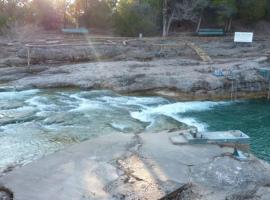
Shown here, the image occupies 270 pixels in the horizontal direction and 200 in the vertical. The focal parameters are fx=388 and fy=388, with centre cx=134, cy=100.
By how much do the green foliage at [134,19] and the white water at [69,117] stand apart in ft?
54.7

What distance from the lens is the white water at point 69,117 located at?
532 inches

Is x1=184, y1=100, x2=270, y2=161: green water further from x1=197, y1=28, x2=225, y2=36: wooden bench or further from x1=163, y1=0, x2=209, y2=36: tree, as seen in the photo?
x1=163, y1=0, x2=209, y2=36: tree

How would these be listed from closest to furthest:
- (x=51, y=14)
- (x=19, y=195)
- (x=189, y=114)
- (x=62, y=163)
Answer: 1. (x=19, y=195)
2. (x=62, y=163)
3. (x=189, y=114)
4. (x=51, y=14)

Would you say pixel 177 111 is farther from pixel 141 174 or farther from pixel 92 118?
pixel 141 174

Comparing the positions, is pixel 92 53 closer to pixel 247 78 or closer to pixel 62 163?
pixel 247 78

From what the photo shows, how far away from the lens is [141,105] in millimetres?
20281

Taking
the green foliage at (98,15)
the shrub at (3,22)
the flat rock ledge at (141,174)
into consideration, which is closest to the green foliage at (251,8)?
the green foliage at (98,15)

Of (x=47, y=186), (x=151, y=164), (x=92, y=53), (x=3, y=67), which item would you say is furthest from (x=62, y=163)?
(x=92, y=53)

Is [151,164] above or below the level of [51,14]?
below

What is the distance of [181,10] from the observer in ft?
129

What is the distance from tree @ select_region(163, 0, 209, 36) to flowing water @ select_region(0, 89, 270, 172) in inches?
738

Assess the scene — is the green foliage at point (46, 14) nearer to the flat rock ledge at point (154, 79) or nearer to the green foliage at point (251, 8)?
the flat rock ledge at point (154, 79)

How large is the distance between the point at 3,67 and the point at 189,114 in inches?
581

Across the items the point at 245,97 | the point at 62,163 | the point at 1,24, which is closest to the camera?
the point at 62,163
